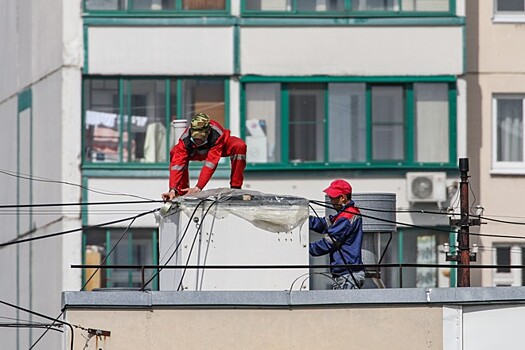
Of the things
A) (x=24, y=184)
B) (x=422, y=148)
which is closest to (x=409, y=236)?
(x=422, y=148)

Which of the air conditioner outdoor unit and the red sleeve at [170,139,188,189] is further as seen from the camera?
the air conditioner outdoor unit

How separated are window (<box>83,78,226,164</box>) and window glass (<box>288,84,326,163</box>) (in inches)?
53.1

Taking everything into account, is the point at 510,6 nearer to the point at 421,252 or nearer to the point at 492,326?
the point at 421,252

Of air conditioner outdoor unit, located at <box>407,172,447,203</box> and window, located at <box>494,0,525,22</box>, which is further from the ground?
window, located at <box>494,0,525,22</box>

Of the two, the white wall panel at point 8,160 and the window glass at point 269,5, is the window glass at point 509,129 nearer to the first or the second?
the window glass at point 269,5

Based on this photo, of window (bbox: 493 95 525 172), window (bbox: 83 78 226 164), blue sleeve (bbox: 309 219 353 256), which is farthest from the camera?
window (bbox: 493 95 525 172)

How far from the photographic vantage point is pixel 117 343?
2414 centimetres

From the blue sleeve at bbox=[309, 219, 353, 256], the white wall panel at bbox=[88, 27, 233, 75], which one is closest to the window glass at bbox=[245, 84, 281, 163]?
the white wall panel at bbox=[88, 27, 233, 75]

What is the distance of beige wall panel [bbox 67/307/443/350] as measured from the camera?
2417 cm

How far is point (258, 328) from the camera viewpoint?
2425cm

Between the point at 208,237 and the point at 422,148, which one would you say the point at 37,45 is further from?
the point at 208,237

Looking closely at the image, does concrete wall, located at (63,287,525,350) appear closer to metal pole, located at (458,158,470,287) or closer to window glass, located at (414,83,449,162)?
metal pole, located at (458,158,470,287)

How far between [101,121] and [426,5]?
643 cm

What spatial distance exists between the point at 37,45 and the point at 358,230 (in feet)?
64.3
